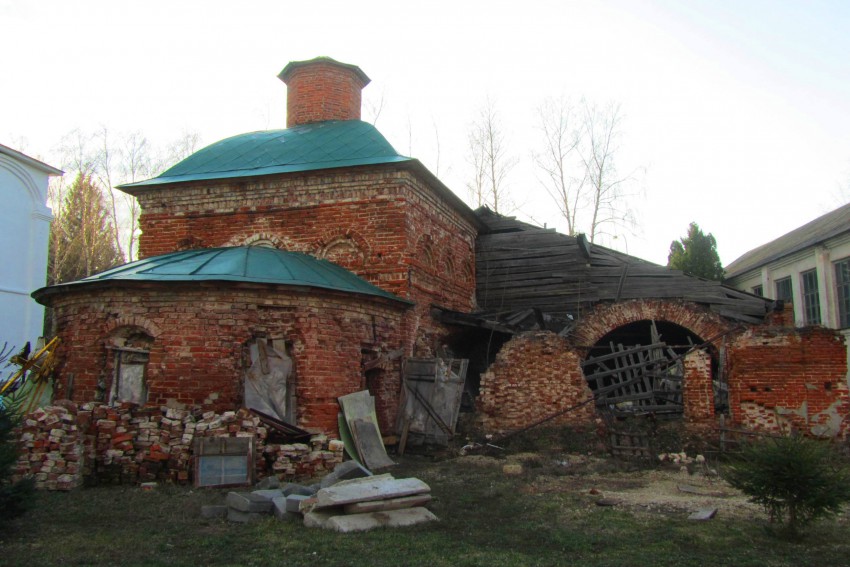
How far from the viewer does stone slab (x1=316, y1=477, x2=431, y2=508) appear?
627 cm

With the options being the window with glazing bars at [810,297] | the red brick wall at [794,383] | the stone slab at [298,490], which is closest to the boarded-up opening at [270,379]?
the stone slab at [298,490]

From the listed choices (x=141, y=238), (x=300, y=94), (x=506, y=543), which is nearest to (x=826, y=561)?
(x=506, y=543)

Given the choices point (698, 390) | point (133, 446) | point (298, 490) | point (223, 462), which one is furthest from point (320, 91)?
point (298, 490)

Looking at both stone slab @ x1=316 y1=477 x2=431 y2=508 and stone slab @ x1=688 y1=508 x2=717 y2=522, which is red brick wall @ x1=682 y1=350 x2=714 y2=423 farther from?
stone slab @ x1=316 y1=477 x2=431 y2=508

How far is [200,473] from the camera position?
26.5 ft

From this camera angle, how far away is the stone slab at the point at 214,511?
664 centimetres

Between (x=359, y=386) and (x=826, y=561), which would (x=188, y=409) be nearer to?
(x=359, y=386)

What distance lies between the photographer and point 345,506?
20.7 ft

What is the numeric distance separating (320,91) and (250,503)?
1122cm

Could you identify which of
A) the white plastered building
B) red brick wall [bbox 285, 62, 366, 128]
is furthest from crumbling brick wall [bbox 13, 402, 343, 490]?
the white plastered building

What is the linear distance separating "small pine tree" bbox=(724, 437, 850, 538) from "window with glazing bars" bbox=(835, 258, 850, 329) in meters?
15.4

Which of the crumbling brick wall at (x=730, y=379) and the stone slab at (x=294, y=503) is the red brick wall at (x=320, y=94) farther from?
the stone slab at (x=294, y=503)

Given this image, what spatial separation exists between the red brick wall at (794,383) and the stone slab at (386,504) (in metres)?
6.64

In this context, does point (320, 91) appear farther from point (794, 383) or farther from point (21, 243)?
point (794, 383)
